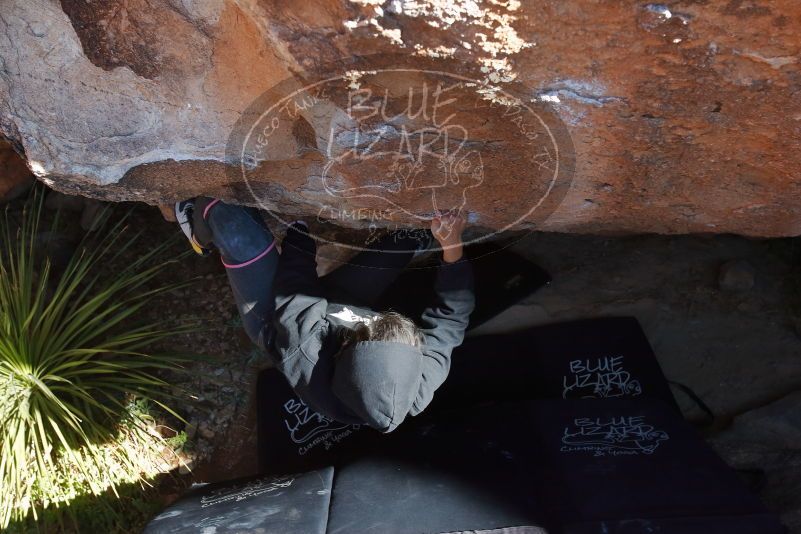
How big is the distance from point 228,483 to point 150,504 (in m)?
0.61

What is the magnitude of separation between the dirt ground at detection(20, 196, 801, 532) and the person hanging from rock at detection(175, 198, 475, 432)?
60 centimetres

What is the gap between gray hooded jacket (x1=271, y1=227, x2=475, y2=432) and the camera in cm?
168

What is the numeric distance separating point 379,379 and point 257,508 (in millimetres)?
553

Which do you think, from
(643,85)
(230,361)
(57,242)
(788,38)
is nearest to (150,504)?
Result: (230,361)

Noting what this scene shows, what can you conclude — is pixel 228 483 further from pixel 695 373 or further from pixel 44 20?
pixel 695 373

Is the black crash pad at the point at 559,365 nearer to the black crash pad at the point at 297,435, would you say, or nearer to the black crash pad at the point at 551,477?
the black crash pad at the point at 551,477

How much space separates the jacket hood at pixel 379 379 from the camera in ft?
5.46

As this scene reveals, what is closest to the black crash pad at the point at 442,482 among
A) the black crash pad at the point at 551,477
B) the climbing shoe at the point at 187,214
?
the black crash pad at the point at 551,477

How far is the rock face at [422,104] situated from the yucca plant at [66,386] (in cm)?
84

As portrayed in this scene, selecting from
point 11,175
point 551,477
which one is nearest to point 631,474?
point 551,477

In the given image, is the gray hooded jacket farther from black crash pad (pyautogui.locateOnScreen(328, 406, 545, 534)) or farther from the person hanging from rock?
black crash pad (pyautogui.locateOnScreen(328, 406, 545, 534))
